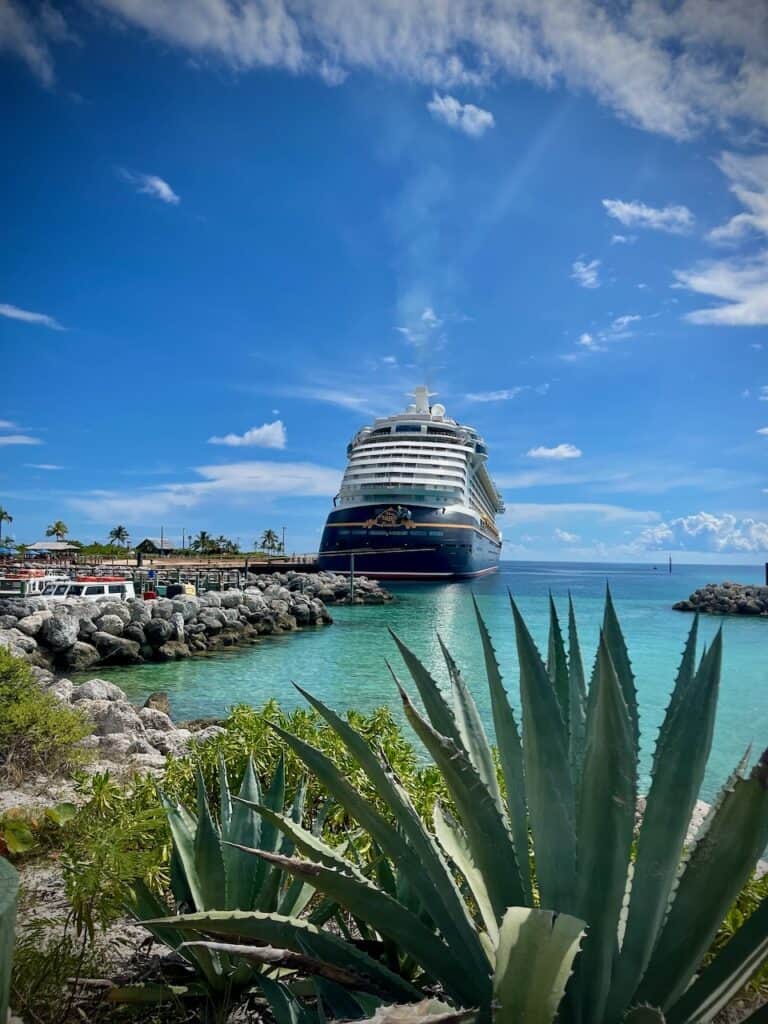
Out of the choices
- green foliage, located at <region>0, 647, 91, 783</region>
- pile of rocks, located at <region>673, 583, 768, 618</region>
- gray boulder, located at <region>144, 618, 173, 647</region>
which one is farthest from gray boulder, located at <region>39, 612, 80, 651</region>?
pile of rocks, located at <region>673, 583, 768, 618</region>

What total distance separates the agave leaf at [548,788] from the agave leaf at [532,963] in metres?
0.30

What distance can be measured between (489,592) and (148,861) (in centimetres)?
4717

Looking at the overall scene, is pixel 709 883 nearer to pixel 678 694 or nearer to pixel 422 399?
pixel 678 694

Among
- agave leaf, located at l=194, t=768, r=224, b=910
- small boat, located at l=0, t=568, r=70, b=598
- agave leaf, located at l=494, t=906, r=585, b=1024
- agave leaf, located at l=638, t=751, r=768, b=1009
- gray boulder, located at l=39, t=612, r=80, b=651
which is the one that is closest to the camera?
agave leaf, located at l=494, t=906, r=585, b=1024

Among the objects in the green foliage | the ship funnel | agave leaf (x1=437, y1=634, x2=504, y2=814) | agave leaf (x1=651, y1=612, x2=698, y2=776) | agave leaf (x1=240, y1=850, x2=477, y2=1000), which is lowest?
the green foliage

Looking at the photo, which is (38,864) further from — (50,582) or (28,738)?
(50,582)

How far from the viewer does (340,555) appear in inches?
1726

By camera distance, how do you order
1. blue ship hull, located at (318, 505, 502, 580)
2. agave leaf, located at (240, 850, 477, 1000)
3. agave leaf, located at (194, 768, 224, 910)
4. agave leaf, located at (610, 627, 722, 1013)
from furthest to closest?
blue ship hull, located at (318, 505, 502, 580)
agave leaf, located at (194, 768, 224, 910)
agave leaf, located at (240, 850, 477, 1000)
agave leaf, located at (610, 627, 722, 1013)

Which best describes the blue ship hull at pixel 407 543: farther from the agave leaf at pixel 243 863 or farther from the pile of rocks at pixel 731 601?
the agave leaf at pixel 243 863

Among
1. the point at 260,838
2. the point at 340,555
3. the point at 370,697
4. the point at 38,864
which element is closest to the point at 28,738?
the point at 38,864

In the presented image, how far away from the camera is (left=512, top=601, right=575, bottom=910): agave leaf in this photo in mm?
1277

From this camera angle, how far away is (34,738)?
14.8 feet

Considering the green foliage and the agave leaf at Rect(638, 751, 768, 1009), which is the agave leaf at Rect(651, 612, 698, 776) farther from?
the green foliage

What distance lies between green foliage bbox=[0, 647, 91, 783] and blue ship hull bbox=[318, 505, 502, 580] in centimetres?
3702
